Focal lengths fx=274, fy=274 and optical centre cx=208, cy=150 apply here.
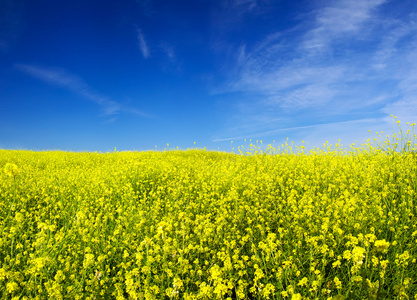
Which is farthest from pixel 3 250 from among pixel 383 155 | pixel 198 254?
pixel 383 155

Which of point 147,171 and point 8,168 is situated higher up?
point 147,171

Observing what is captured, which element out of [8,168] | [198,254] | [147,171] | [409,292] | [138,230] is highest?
[147,171]

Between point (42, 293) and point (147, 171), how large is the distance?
203 inches

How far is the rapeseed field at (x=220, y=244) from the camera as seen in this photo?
2.77 metres

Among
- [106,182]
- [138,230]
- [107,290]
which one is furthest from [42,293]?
[106,182]

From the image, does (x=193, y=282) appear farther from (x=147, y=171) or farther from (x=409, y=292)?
(x=147, y=171)

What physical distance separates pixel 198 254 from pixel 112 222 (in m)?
1.91

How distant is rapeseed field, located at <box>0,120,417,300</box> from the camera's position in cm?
277

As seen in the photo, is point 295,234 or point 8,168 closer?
point 8,168

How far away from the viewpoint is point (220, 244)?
12.3 feet

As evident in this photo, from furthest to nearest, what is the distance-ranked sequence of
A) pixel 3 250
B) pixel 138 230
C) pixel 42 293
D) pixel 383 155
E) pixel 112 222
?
pixel 383 155
pixel 112 222
pixel 138 230
pixel 3 250
pixel 42 293

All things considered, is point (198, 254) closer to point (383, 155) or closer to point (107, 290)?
point (107, 290)

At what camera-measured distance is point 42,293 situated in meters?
2.93

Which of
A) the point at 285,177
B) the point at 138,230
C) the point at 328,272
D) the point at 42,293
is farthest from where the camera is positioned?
the point at 285,177
